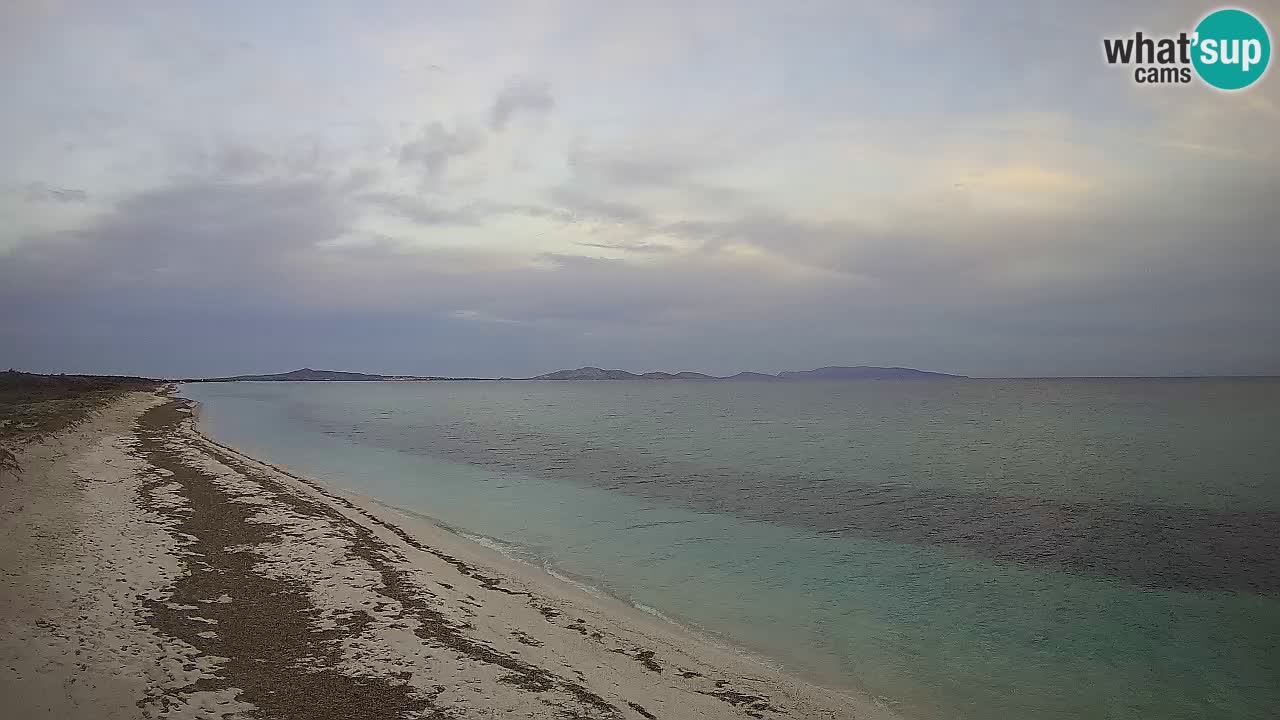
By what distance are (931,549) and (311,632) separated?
14851 mm

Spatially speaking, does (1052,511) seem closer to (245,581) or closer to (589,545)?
(589,545)

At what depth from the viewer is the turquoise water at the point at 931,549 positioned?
9.89 m

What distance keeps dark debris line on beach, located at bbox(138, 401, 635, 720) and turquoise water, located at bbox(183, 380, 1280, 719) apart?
161 inches

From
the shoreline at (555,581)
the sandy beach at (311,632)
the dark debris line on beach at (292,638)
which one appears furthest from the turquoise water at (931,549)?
the dark debris line on beach at (292,638)

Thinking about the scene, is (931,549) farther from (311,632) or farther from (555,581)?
(311,632)

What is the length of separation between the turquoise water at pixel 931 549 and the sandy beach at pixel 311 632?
6.52 feet

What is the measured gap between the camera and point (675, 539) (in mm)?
17750

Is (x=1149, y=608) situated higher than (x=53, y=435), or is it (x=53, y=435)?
(x=53, y=435)

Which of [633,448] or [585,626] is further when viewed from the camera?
[633,448]

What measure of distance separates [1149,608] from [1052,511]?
1011 centimetres

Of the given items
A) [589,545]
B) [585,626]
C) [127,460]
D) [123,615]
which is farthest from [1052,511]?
[127,460]

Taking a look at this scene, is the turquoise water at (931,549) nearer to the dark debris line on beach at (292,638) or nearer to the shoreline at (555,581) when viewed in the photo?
the shoreline at (555,581)

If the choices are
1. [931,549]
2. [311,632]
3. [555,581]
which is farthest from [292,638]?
[931,549]

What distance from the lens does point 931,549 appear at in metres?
17.1
